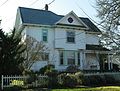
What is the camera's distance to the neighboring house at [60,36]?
38.4 m

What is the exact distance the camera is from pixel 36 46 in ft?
119

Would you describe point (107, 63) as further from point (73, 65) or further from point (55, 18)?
point (55, 18)

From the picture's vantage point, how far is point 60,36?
39594mm

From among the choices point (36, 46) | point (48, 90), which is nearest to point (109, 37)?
point (48, 90)

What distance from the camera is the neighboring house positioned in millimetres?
38375

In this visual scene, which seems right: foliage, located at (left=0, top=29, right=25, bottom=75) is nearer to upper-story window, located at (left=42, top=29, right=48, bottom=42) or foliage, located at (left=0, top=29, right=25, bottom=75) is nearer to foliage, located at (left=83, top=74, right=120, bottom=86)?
foliage, located at (left=83, top=74, right=120, bottom=86)

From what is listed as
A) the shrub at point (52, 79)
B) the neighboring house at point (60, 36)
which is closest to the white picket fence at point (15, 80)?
the shrub at point (52, 79)

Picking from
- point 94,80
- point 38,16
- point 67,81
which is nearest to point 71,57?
point 38,16

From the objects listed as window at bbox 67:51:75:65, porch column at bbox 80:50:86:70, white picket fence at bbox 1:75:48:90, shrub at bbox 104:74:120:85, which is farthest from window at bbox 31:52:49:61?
Answer: white picket fence at bbox 1:75:48:90

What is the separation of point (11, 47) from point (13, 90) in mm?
4636

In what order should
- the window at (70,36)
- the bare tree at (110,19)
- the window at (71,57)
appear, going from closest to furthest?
the bare tree at (110,19) → the window at (71,57) → the window at (70,36)

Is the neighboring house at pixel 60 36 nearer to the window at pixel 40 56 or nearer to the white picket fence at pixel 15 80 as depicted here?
the window at pixel 40 56

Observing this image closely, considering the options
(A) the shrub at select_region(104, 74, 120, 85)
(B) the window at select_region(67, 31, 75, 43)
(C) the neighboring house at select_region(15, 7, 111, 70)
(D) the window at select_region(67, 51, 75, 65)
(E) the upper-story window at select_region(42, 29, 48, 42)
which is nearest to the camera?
(A) the shrub at select_region(104, 74, 120, 85)

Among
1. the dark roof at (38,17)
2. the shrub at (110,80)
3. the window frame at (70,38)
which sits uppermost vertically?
the dark roof at (38,17)
